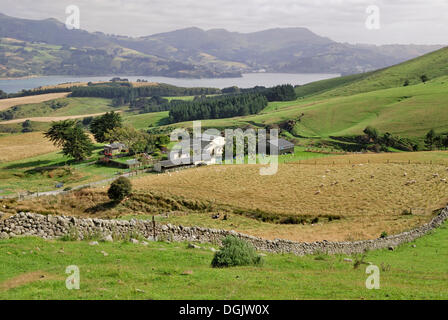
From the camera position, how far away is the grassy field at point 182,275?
13.8 meters

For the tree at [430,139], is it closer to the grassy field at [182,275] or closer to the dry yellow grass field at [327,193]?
the dry yellow grass field at [327,193]

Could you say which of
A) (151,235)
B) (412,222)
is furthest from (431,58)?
(151,235)

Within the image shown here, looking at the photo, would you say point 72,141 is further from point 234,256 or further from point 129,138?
point 234,256

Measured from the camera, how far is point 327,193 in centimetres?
4231

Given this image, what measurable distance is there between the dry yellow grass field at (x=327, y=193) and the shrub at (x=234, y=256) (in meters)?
11.1

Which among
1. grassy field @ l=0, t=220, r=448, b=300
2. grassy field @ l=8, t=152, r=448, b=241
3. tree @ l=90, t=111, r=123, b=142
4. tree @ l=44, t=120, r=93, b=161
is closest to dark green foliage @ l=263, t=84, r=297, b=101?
tree @ l=90, t=111, r=123, b=142

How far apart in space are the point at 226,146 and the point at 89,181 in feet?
111

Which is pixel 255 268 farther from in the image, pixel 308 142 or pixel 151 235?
pixel 308 142

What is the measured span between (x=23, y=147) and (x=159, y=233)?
92723 millimetres

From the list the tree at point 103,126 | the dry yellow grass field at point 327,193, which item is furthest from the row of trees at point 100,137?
the dry yellow grass field at point 327,193

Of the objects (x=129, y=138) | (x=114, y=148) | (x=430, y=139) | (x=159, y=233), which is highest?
(x=430, y=139)

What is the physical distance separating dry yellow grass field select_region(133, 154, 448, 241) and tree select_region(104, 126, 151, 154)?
30575mm

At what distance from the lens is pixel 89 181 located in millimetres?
59031

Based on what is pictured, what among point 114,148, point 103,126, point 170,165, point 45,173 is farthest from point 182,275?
point 103,126
